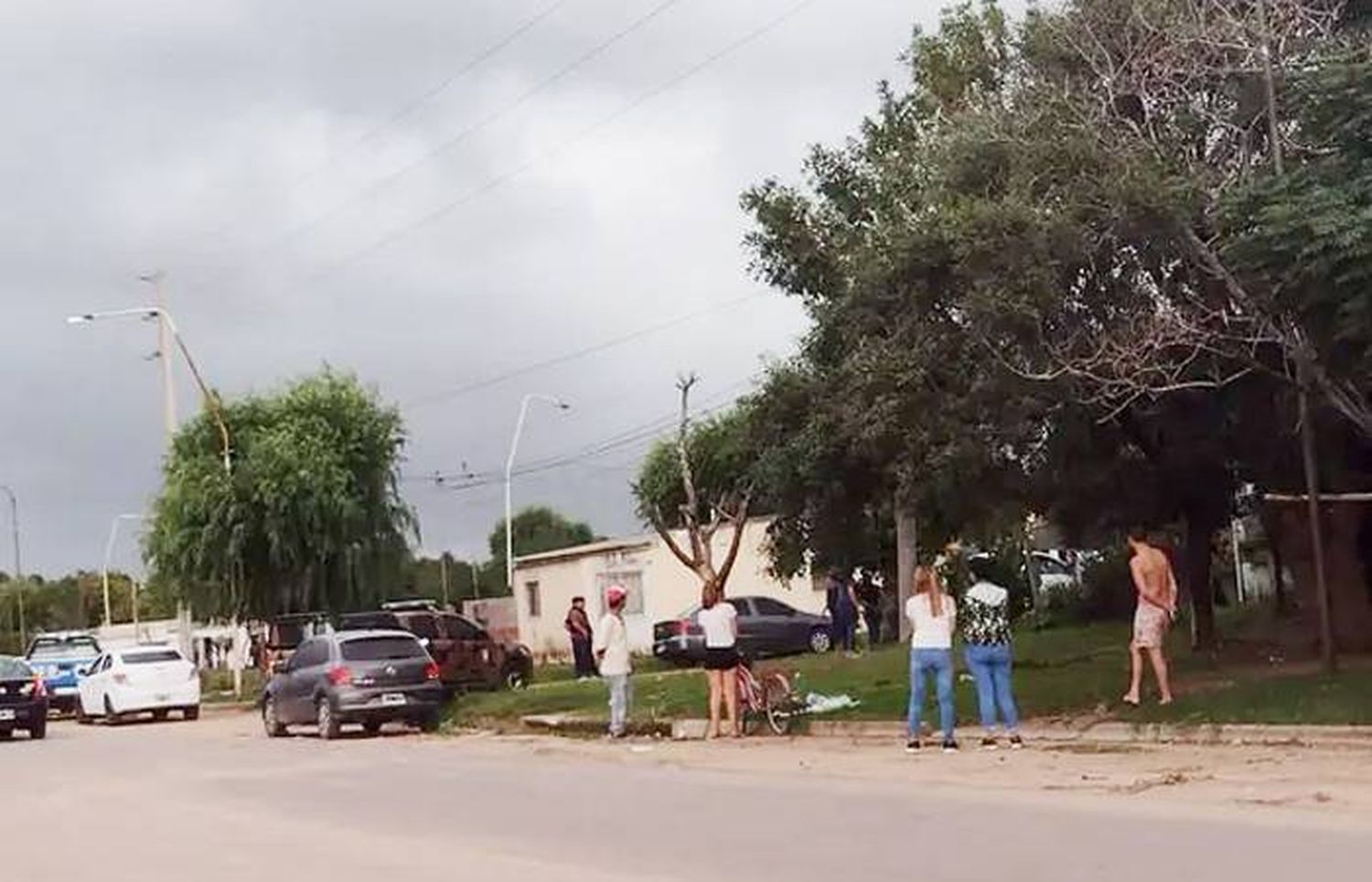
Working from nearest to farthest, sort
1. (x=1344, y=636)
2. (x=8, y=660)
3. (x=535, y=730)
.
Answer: (x=1344, y=636), (x=535, y=730), (x=8, y=660)

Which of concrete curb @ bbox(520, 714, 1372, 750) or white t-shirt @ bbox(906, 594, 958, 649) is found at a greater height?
white t-shirt @ bbox(906, 594, 958, 649)

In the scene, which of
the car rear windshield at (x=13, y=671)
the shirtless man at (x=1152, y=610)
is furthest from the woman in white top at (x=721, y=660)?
the car rear windshield at (x=13, y=671)

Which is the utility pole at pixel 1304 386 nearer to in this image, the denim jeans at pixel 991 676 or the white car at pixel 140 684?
the denim jeans at pixel 991 676

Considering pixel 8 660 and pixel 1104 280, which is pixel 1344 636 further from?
pixel 8 660

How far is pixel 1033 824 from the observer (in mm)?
12641

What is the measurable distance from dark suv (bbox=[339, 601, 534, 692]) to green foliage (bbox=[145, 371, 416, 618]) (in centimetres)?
564

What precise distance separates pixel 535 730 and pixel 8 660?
11296mm

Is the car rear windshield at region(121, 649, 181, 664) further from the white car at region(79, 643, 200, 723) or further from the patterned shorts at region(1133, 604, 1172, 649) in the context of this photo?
the patterned shorts at region(1133, 604, 1172, 649)

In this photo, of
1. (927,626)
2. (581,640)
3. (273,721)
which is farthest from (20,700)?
(927,626)

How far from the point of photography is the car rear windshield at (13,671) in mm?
32281

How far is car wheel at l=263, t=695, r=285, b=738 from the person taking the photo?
29391 millimetres

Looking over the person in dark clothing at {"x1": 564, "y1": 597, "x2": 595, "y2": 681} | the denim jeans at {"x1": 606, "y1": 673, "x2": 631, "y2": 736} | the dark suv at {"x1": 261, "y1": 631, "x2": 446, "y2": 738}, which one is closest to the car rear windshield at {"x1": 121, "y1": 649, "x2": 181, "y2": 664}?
the person in dark clothing at {"x1": 564, "y1": 597, "x2": 595, "y2": 681}

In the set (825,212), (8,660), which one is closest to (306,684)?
(8,660)

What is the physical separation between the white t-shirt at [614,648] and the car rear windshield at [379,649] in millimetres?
5479
